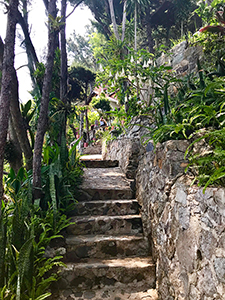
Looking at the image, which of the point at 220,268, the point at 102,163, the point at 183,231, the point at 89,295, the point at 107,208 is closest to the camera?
the point at 220,268

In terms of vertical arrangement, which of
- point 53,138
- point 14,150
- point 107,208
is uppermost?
point 53,138

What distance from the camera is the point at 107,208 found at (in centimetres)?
269

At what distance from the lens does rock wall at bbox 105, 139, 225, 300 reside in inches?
43.0

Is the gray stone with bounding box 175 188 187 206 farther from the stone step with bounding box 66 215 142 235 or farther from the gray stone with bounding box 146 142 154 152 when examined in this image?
the stone step with bounding box 66 215 142 235

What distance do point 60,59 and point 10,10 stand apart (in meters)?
2.48

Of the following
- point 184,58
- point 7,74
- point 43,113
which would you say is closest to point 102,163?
point 43,113

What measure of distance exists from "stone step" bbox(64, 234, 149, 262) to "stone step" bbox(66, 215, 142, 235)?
17 cm

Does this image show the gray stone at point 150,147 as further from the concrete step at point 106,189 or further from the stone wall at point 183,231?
the concrete step at point 106,189

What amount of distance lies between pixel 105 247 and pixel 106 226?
11.0 inches

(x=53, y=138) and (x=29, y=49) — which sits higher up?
(x=29, y=49)

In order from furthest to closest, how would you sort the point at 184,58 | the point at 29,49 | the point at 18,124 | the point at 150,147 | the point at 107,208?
the point at 184,58, the point at 29,49, the point at 18,124, the point at 107,208, the point at 150,147

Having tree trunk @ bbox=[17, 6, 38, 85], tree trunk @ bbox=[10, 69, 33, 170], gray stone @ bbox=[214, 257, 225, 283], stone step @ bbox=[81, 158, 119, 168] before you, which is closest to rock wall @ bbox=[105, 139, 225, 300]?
gray stone @ bbox=[214, 257, 225, 283]

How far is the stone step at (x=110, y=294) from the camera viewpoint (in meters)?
1.83

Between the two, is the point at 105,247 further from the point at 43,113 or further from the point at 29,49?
the point at 29,49
